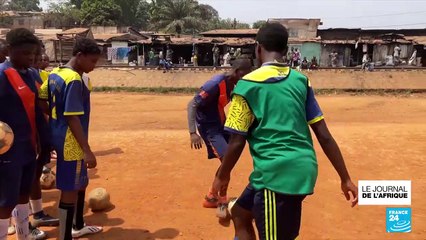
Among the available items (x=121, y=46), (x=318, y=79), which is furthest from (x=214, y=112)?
(x=121, y=46)

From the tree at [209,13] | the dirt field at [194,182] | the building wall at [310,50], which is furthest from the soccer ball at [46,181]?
the tree at [209,13]

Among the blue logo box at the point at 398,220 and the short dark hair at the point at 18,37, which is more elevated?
the short dark hair at the point at 18,37

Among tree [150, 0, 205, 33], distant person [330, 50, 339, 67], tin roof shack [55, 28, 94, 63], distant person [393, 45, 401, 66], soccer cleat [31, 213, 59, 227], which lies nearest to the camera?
soccer cleat [31, 213, 59, 227]

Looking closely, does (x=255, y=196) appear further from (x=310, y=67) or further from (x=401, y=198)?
(x=310, y=67)

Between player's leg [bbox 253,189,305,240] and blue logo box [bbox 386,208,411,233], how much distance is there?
98.3 inches

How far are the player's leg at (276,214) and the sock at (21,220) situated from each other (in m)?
2.39

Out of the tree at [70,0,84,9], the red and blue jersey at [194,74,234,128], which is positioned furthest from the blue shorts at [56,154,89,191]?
the tree at [70,0,84,9]

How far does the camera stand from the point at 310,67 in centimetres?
2869

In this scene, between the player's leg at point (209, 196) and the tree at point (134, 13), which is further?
the tree at point (134, 13)

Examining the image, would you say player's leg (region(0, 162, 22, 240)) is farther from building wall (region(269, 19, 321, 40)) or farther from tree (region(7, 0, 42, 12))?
tree (region(7, 0, 42, 12))

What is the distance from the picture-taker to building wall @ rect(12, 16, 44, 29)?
5638 centimetres

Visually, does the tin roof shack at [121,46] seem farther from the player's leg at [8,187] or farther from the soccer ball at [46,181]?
the player's leg at [8,187]

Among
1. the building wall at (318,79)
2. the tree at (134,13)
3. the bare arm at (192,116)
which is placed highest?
the tree at (134,13)

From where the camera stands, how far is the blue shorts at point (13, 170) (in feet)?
10.5
